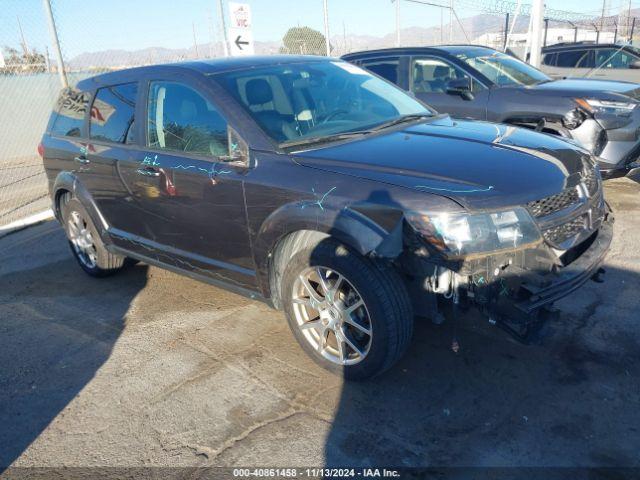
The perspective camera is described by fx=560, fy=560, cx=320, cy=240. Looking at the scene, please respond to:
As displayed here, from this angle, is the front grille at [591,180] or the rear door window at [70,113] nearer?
the front grille at [591,180]

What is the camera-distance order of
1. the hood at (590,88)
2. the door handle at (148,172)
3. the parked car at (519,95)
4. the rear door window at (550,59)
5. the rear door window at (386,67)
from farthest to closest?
1. the rear door window at (550,59)
2. the rear door window at (386,67)
3. the hood at (590,88)
4. the parked car at (519,95)
5. the door handle at (148,172)

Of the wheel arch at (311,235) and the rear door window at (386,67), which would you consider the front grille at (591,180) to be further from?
the rear door window at (386,67)

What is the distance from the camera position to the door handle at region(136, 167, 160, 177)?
3928mm

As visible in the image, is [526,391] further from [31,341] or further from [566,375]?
[31,341]

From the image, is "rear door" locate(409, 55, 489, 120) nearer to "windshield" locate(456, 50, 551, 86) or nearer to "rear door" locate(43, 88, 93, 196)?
"windshield" locate(456, 50, 551, 86)

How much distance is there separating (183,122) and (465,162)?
1950 mm

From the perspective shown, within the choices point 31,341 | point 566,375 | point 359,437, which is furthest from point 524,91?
point 31,341

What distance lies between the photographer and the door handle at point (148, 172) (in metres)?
3.93

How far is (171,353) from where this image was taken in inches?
151

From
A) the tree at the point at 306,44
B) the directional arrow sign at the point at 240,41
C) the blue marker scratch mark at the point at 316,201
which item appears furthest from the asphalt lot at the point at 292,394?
the tree at the point at 306,44

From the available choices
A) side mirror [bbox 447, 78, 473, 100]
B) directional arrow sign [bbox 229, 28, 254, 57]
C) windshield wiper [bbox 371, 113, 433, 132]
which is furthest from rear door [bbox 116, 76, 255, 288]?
directional arrow sign [bbox 229, 28, 254, 57]

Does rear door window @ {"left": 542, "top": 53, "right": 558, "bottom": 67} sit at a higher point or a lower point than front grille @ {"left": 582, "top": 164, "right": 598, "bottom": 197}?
lower

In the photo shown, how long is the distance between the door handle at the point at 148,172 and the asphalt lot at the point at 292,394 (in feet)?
3.73

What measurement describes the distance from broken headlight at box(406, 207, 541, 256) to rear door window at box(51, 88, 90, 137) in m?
3.42
